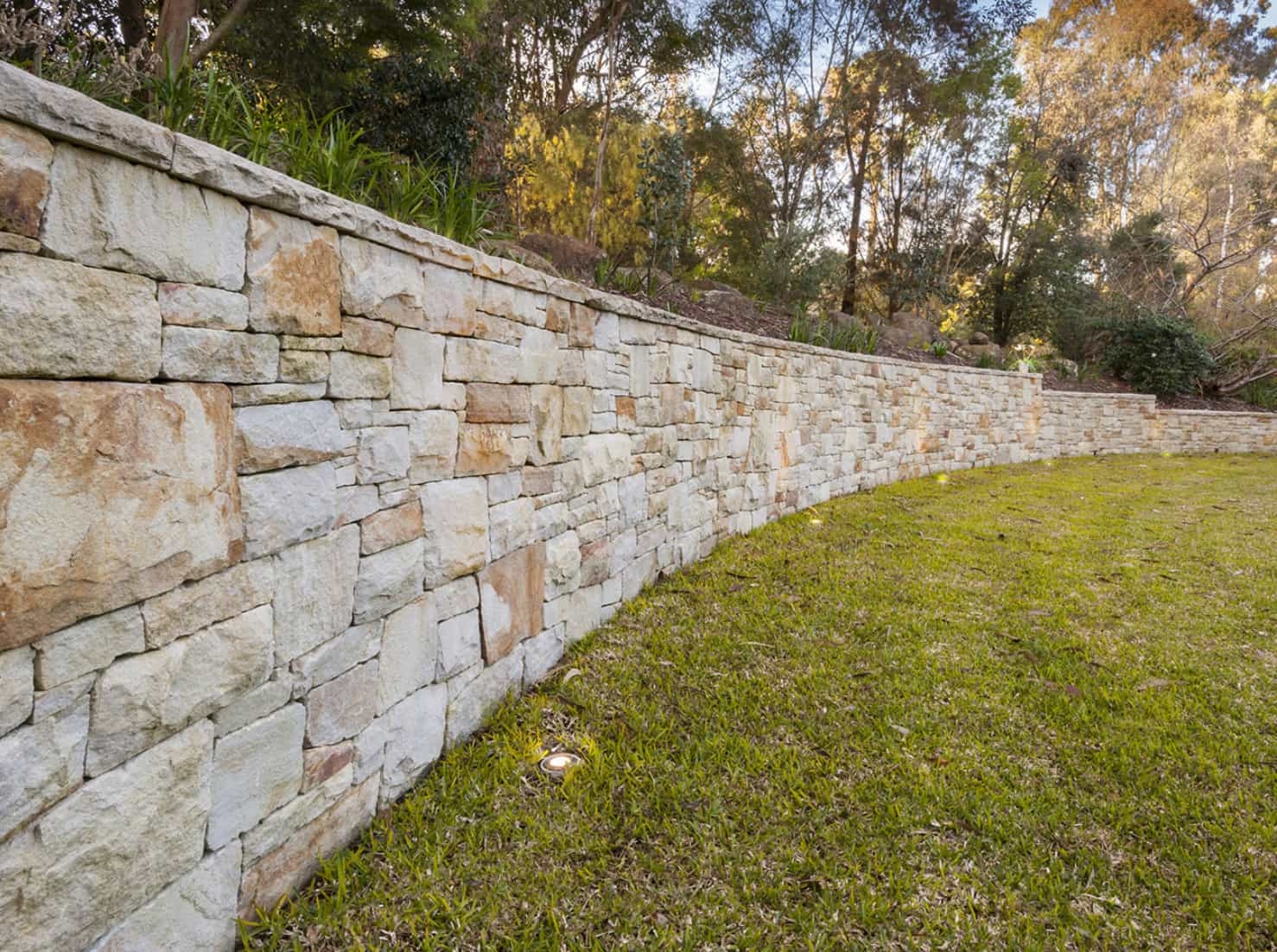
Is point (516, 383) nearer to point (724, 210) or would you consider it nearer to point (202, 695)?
point (202, 695)

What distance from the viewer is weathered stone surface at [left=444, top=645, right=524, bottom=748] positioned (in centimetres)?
219

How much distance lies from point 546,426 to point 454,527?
67cm

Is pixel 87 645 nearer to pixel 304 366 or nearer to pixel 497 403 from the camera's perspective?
pixel 304 366

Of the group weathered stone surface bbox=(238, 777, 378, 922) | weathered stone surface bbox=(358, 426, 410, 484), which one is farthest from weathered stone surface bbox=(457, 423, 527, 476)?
weathered stone surface bbox=(238, 777, 378, 922)

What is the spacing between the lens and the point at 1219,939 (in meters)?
1.57

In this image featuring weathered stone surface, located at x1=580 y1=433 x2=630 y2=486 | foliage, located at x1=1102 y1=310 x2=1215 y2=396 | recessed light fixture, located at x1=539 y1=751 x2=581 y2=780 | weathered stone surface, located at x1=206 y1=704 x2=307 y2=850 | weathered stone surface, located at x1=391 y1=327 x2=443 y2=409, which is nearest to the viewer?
weathered stone surface, located at x1=206 y1=704 x2=307 y2=850

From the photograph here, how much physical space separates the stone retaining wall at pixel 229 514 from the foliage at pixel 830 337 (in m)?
4.90

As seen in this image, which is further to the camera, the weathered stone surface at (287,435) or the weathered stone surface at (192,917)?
the weathered stone surface at (287,435)

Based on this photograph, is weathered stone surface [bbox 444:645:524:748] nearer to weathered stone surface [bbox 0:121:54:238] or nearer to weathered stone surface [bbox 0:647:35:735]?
weathered stone surface [bbox 0:647:35:735]

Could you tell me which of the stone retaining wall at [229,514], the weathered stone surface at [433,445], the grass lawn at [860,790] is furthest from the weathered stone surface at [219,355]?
the grass lawn at [860,790]

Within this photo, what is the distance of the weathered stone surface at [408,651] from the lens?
1876 mm

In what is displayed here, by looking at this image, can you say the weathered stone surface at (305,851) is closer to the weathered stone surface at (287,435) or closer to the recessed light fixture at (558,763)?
the recessed light fixture at (558,763)

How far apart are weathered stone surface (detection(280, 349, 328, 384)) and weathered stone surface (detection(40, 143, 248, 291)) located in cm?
19

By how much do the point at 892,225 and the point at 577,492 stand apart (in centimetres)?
1397
